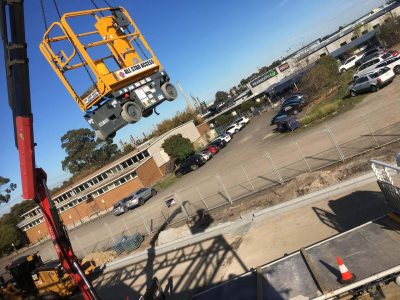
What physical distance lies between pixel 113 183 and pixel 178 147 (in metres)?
8.49

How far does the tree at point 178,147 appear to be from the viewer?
42531 mm

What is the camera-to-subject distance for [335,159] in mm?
18156

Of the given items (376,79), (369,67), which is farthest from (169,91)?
(369,67)

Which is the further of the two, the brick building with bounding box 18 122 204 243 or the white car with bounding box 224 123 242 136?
the white car with bounding box 224 123 242 136

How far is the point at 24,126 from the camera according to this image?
919 centimetres

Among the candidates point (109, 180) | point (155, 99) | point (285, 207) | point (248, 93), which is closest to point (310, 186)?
point (285, 207)

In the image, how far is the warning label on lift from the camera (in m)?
12.4

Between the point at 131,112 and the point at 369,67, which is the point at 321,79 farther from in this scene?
the point at 131,112

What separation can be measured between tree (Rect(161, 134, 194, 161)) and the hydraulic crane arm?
105 ft

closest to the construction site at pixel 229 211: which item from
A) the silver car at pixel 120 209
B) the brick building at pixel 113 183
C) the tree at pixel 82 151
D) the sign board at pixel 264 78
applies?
the silver car at pixel 120 209

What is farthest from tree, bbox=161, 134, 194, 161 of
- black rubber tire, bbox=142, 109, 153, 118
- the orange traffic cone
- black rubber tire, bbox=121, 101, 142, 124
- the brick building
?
the orange traffic cone

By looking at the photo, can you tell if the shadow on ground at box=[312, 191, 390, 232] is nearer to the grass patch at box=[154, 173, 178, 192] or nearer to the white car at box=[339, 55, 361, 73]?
the grass patch at box=[154, 173, 178, 192]

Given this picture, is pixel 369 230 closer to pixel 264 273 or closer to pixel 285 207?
pixel 264 273

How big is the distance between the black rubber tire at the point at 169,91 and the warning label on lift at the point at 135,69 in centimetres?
90
